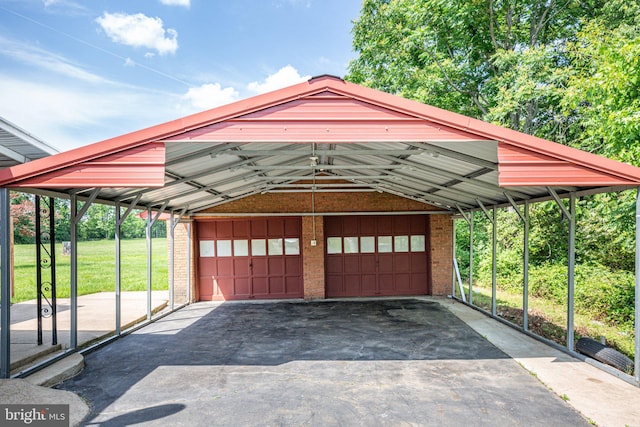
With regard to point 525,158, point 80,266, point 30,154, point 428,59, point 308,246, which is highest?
point 428,59

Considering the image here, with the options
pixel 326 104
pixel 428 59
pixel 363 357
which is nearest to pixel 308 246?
pixel 363 357

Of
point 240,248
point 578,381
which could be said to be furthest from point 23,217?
point 578,381

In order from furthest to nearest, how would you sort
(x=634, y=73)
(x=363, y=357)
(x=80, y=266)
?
(x=80, y=266) → (x=634, y=73) → (x=363, y=357)

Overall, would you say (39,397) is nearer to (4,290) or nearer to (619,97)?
(4,290)

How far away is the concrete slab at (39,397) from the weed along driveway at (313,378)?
145 mm

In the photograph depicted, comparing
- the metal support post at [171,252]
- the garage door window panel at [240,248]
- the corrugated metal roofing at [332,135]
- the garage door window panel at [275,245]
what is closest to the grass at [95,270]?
the metal support post at [171,252]

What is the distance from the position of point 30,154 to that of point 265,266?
256 inches

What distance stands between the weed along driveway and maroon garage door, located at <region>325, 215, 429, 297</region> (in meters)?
3.12

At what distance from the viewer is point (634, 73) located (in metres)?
6.83

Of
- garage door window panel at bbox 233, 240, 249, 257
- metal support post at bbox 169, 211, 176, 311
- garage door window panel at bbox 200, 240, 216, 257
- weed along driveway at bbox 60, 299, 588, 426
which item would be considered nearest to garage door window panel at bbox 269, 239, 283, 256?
garage door window panel at bbox 233, 240, 249, 257

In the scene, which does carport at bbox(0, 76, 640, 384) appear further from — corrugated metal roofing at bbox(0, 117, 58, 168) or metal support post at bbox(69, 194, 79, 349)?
corrugated metal roofing at bbox(0, 117, 58, 168)

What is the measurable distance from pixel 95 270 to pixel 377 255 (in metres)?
17.9

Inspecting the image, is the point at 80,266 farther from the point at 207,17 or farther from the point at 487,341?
the point at 487,341

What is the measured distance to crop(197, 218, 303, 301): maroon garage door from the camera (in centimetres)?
1138
